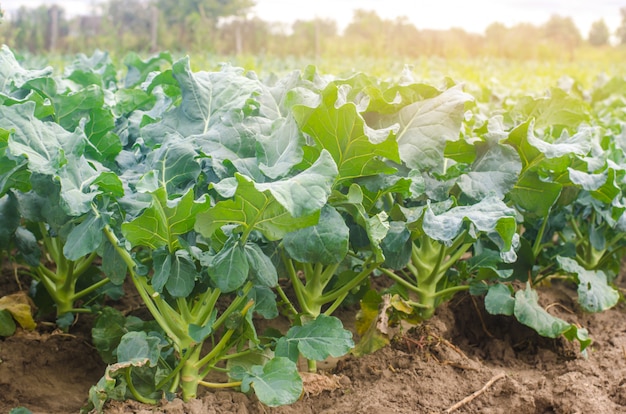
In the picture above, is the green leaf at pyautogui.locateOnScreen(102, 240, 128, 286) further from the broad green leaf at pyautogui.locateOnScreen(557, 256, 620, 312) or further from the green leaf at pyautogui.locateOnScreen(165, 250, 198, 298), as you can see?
the broad green leaf at pyautogui.locateOnScreen(557, 256, 620, 312)

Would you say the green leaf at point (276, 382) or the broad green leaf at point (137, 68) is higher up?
the broad green leaf at point (137, 68)

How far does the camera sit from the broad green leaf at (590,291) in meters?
2.21

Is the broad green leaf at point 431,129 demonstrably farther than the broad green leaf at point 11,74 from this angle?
No

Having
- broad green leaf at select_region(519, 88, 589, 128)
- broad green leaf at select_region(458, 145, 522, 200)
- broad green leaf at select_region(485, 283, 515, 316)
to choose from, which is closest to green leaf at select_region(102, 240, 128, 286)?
broad green leaf at select_region(458, 145, 522, 200)

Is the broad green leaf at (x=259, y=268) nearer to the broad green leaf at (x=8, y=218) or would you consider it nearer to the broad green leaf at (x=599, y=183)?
the broad green leaf at (x=8, y=218)

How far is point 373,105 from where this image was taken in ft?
5.69

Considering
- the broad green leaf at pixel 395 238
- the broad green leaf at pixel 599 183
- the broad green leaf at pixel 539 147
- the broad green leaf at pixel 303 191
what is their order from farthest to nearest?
the broad green leaf at pixel 599 183 < the broad green leaf at pixel 539 147 < the broad green leaf at pixel 395 238 < the broad green leaf at pixel 303 191

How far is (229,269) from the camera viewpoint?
138cm

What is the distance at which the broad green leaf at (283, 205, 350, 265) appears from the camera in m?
1.43

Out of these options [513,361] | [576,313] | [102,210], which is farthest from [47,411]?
[576,313]

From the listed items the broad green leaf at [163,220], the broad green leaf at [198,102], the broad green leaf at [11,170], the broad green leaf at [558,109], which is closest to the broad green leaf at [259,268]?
the broad green leaf at [163,220]

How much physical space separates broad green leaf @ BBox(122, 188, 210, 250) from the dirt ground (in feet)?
A: 1.42

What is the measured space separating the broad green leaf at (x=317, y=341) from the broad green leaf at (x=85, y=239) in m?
0.55

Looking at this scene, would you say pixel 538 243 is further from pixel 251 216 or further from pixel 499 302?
pixel 251 216
